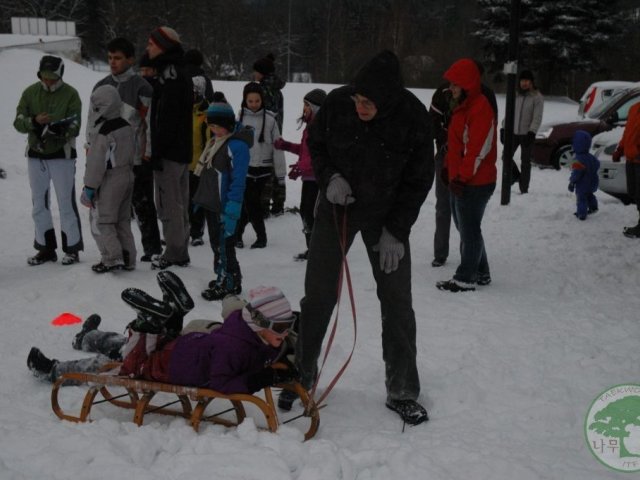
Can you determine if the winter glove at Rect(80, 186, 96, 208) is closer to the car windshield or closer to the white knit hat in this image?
the white knit hat

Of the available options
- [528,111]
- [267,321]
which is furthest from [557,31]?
[267,321]

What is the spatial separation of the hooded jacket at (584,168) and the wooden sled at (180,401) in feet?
22.9

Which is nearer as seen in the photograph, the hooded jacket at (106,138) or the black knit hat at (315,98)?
the hooded jacket at (106,138)

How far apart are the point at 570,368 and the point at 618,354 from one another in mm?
516

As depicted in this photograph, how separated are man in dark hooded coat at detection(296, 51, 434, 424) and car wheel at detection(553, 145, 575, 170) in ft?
38.8

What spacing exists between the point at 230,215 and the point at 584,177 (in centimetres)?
594

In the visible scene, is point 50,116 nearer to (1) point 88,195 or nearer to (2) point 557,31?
(1) point 88,195

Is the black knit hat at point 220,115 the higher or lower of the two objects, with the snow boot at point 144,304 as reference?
higher

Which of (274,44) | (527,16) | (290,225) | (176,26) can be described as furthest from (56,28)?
(290,225)

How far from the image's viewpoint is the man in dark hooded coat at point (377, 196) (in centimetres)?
379

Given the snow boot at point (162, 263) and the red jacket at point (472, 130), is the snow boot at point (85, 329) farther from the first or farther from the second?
the red jacket at point (472, 130)

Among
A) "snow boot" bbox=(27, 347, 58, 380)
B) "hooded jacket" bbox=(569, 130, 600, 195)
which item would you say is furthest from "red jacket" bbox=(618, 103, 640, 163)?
"snow boot" bbox=(27, 347, 58, 380)

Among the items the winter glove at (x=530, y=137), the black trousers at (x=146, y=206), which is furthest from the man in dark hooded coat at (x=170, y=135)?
the winter glove at (x=530, y=137)

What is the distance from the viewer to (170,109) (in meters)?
6.57
